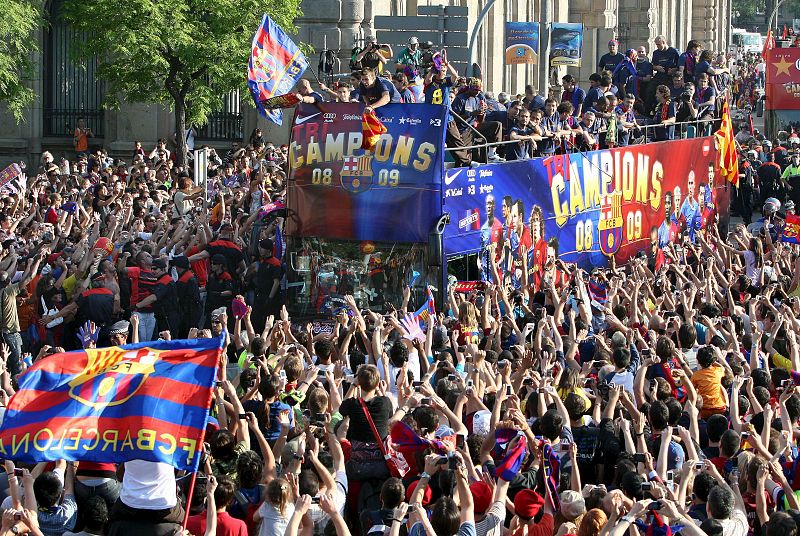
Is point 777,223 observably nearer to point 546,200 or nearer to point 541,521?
point 546,200

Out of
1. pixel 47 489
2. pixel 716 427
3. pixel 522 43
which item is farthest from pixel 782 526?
pixel 522 43

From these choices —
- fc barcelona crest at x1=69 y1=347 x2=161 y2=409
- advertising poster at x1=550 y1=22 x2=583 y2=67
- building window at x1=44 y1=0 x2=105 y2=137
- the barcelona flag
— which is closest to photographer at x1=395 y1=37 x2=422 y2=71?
the barcelona flag

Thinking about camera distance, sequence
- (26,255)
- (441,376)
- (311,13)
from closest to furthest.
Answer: (441,376), (26,255), (311,13)

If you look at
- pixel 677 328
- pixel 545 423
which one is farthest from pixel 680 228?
pixel 545 423

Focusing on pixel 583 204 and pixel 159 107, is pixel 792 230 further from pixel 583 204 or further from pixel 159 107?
pixel 159 107

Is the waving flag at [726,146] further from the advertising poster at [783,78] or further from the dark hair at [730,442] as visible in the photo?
the dark hair at [730,442]

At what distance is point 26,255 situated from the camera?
1802cm

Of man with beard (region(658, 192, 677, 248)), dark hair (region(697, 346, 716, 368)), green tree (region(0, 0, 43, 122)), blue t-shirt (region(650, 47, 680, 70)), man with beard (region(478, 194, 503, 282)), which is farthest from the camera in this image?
green tree (region(0, 0, 43, 122))

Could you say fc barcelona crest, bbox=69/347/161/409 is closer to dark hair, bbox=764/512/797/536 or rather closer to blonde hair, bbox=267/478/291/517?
blonde hair, bbox=267/478/291/517

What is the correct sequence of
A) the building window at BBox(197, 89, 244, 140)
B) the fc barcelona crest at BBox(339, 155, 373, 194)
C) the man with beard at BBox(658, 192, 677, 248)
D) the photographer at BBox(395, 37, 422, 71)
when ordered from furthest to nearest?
the building window at BBox(197, 89, 244, 140) < the man with beard at BBox(658, 192, 677, 248) < the photographer at BBox(395, 37, 422, 71) < the fc barcelona crest at BBox(339, 155, 373, 194)

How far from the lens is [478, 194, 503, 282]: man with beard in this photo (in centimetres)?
1664

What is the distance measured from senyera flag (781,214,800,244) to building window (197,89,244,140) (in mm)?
16224

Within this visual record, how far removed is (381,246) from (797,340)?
495cm

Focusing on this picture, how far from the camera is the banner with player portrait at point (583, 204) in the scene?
16531mm
